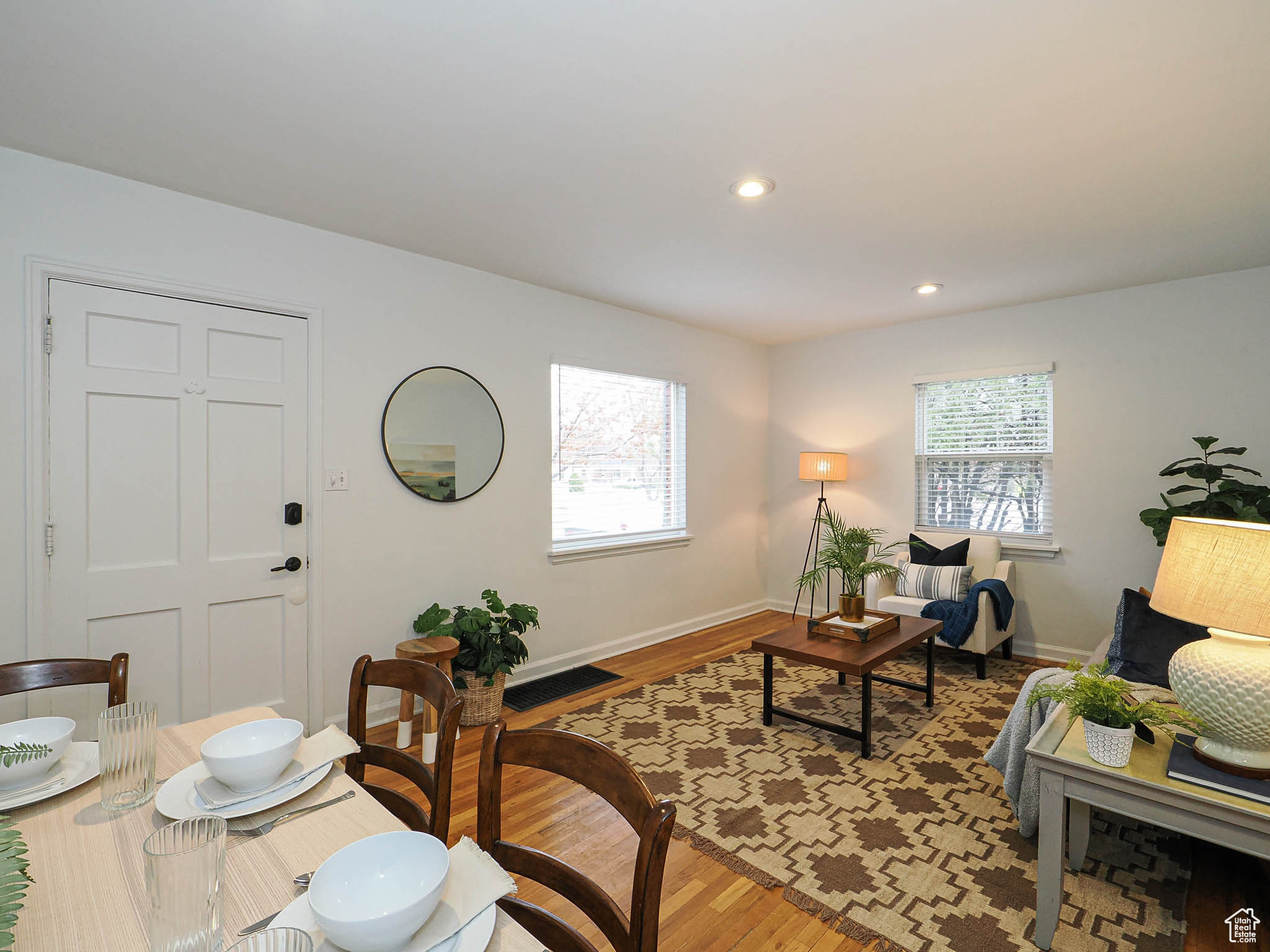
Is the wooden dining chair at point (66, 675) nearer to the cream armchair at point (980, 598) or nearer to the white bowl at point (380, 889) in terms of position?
the white bowl at point (380, 889)

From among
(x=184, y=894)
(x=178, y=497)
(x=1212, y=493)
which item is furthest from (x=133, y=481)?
(x=1212, y=493)

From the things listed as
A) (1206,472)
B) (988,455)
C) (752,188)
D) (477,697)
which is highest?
(752,188)

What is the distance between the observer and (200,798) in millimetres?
1147

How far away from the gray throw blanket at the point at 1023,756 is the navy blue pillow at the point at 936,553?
213cm

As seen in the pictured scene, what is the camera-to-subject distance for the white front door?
253cm

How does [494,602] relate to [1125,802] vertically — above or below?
above

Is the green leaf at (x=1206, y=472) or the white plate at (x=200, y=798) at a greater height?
the green leaf at (x=1206, y=472)

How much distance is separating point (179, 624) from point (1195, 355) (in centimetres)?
579

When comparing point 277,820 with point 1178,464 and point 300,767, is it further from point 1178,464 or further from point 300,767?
point 1178,464

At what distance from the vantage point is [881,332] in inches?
208

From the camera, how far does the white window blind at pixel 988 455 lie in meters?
Answer: 4.58

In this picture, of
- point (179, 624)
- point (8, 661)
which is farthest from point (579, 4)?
point (8, 661)

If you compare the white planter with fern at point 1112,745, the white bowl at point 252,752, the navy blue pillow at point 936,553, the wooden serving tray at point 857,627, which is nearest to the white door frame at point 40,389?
the white bowl at point 252,752

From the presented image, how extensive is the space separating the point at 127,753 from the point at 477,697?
233 cm
